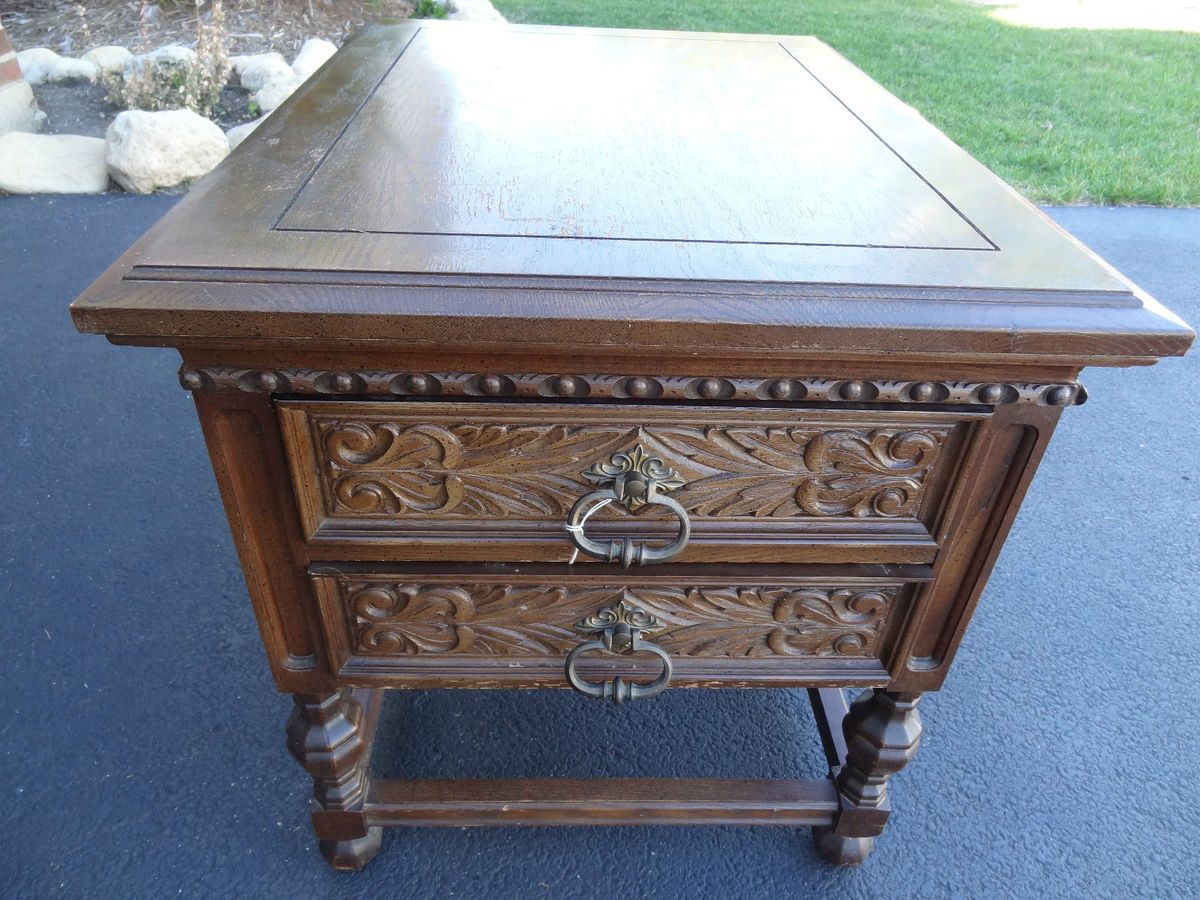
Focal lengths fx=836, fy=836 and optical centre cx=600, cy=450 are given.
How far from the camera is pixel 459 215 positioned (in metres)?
0.72

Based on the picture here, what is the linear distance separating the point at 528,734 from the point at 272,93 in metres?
2.66

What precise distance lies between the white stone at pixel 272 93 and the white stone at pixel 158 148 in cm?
38

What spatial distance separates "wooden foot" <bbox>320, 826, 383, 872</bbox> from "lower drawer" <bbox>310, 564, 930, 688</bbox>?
0.30 metres

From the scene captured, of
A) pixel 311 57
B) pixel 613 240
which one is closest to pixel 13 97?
pixel 311 57

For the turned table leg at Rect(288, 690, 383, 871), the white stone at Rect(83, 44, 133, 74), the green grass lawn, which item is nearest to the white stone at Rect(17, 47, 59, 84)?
the white stone at Rect(83, 44, 133, 74)

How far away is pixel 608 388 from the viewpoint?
2.17 feet

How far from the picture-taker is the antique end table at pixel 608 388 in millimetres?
621

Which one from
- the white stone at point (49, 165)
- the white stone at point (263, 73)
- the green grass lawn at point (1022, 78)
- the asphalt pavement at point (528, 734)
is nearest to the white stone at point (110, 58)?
the white stone at point (263, 73)

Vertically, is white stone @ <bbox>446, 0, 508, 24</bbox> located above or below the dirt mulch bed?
above

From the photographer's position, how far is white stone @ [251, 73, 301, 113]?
2.96 metres

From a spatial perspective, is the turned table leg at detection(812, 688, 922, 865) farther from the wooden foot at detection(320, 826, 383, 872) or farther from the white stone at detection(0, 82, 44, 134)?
the white stone at detection(0, 82, 44, 134)

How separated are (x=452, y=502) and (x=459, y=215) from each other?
249mm

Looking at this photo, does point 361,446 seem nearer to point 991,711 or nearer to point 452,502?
point 452,502

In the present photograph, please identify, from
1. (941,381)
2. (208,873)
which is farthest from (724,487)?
(208,873)
